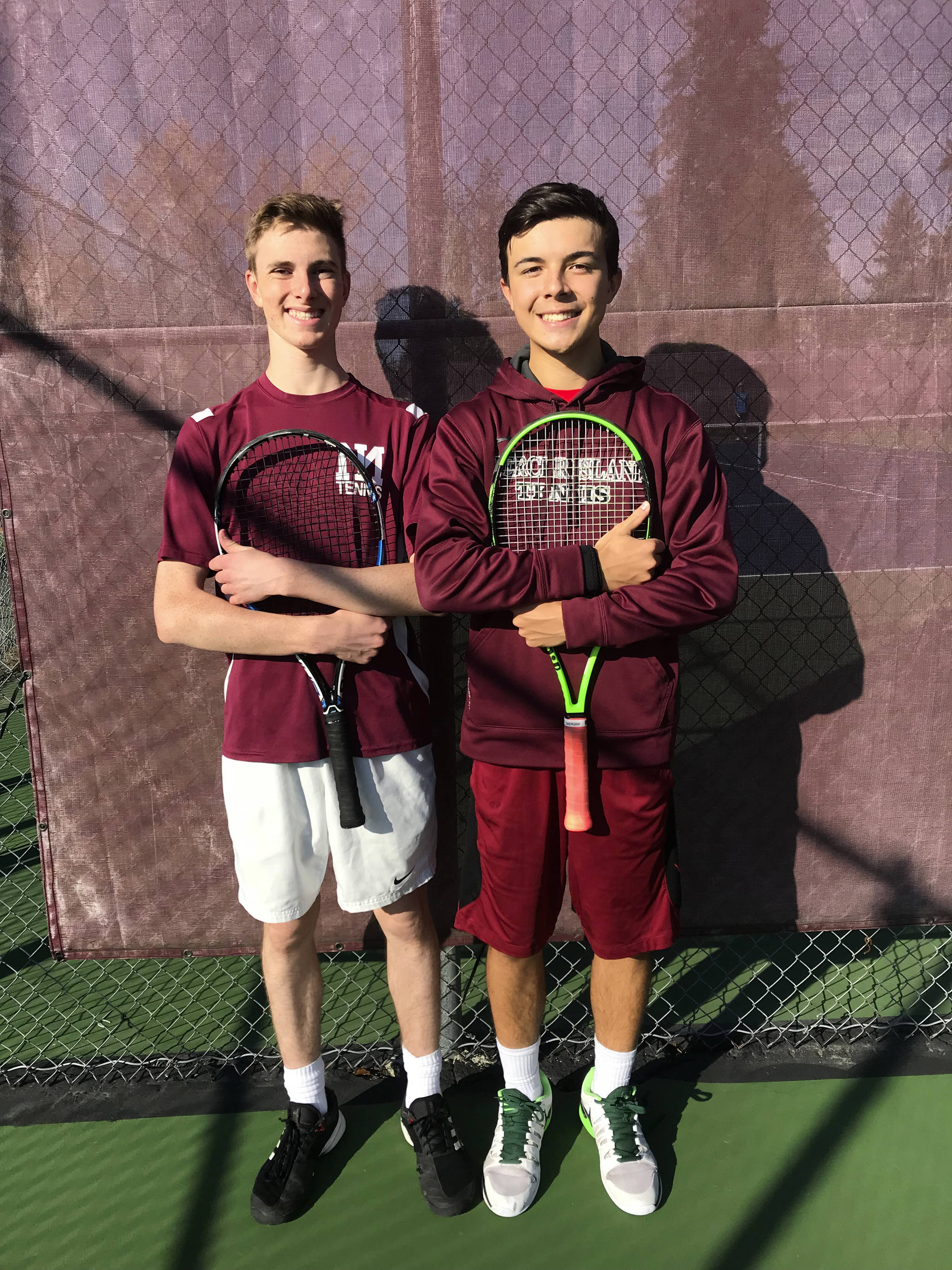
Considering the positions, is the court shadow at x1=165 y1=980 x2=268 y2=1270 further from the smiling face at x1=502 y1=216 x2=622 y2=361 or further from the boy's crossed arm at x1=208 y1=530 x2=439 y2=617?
the smiling face at x1=502 y1=216 x2=622 y2=361

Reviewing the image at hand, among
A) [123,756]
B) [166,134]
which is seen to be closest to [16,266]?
[166,134]

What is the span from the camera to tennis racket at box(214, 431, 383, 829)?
1942 mm

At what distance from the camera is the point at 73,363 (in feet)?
7.87

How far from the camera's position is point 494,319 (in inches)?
94.5

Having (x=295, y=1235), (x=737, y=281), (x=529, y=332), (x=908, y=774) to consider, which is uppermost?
(x=737, y=281)

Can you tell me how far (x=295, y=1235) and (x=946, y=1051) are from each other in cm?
188

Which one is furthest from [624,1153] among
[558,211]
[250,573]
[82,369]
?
[82,369]

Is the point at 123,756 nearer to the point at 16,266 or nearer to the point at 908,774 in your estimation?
the point at 16,266

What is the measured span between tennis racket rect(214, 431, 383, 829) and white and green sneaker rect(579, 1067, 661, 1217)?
0.99 metres

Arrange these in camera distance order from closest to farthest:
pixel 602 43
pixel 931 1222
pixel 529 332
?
pixel 529 332 → pixel 931 1222 → pixel 602 43

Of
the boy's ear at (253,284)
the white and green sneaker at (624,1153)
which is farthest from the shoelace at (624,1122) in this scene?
the boy's ear at (253,284)

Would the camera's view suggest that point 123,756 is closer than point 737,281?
No

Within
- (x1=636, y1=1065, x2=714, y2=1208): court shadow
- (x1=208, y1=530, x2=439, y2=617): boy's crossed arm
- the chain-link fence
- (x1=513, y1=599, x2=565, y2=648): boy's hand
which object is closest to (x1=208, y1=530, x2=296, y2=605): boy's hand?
(x1=208, y1=530, x2=439, y2=617): boy's crossed arm

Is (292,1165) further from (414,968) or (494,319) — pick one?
(494,319)
